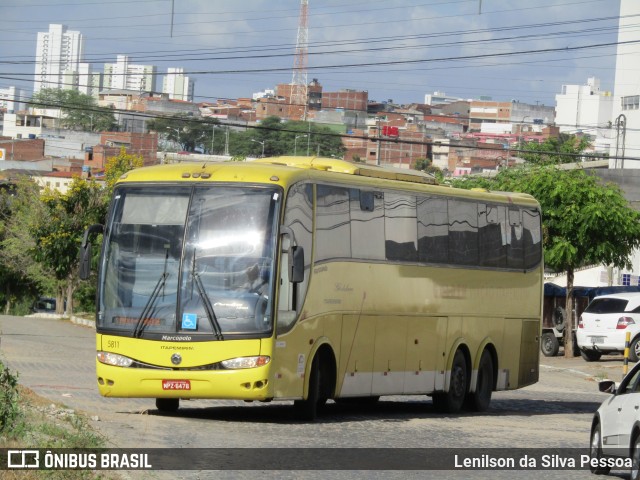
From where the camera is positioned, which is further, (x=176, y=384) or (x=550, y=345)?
(x=550, y=345)

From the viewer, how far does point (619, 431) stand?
1333 centimetres

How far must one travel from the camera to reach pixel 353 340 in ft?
65.0

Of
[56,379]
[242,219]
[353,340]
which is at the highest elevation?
[242,219]

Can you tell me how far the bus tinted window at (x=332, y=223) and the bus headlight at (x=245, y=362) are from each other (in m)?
2.04

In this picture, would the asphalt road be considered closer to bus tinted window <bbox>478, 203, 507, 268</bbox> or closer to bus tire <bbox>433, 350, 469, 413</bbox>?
bus tire <bbox>433, 350, 469, 413</bbox>

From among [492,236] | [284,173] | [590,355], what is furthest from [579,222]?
[284,173]

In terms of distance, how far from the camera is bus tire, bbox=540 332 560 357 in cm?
4462

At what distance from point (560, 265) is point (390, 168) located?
23.3 m

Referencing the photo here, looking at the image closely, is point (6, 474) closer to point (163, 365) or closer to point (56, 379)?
point (163, 365)

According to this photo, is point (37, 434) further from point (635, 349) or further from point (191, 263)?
point (635, 349)

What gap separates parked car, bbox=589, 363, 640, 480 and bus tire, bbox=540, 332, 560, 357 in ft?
98.5

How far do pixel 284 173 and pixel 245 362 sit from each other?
2670mm

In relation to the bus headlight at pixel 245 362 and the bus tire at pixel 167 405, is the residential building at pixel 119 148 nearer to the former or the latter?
the bus tire at pixel 167 405

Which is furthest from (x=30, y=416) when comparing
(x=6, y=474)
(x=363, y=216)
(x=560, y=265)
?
(x=560, y=265)
